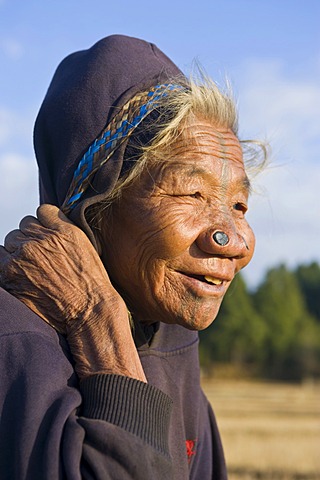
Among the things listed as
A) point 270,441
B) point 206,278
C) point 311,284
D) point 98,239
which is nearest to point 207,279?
point 206,278

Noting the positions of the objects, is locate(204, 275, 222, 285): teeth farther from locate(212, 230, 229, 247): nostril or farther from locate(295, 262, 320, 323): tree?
locate(295, 262, 320, 323): tree

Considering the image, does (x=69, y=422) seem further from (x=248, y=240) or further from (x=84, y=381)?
(x=248, y=240)

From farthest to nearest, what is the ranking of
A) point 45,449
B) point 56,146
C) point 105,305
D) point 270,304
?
point 270,304 → point 56,146 → point 105,305 → point 45,449

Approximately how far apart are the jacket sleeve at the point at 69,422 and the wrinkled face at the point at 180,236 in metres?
0.39

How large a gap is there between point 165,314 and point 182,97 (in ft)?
2.21

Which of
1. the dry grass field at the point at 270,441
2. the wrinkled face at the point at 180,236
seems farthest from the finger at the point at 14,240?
the dry grass field at the point at 270,441

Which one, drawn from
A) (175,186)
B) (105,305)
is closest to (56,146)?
(175,186)

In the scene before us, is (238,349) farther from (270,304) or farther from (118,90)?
(118,90)

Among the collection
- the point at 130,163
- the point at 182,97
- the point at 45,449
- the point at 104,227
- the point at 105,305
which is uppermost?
the point at 182,97

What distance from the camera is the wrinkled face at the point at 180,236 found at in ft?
8.29

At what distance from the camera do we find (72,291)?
8.01ft

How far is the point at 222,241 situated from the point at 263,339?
59.6 m

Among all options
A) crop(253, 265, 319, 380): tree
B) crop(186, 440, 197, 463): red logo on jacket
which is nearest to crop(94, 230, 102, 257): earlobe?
crop(186, 440, 197, 463): red logo on jacket

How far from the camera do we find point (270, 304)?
216 ft
